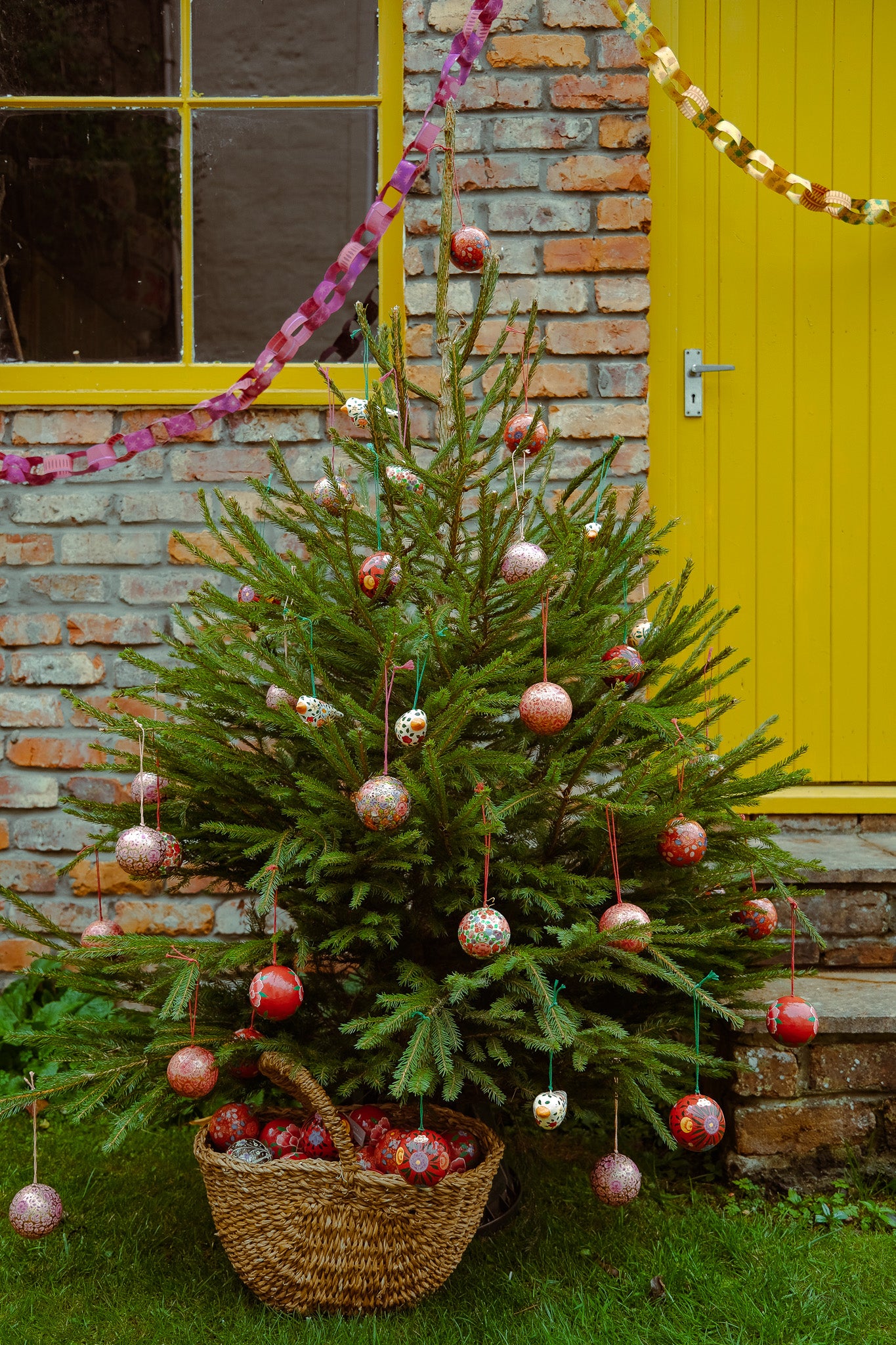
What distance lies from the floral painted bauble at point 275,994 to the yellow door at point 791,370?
6.46ft

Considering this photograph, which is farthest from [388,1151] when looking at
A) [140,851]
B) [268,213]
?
[268,213]

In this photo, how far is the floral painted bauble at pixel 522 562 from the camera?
195cm

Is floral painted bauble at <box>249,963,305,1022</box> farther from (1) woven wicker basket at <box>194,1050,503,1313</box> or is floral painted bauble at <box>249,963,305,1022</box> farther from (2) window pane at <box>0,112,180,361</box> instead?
(2) window pane at <box>0,112,180,361</box>

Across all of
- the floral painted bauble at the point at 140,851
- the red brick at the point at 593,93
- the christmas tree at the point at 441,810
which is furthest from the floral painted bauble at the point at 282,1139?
the red brick at the point at 593,93

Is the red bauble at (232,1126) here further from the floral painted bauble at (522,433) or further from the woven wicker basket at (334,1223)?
the floral painted bauble at (522,433)

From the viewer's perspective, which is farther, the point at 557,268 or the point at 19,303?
the point at 19,303

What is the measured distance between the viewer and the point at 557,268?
309cm

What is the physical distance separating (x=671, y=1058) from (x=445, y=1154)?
687 mm

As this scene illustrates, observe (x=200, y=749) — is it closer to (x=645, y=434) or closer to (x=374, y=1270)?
(x=374, y=1270)

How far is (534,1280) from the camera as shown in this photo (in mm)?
2045

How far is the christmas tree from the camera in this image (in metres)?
1.85

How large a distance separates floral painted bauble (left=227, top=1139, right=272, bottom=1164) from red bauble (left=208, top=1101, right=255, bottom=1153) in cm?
3

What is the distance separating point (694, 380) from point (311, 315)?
130 cm

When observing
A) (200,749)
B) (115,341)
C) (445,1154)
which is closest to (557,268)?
(115,341)
